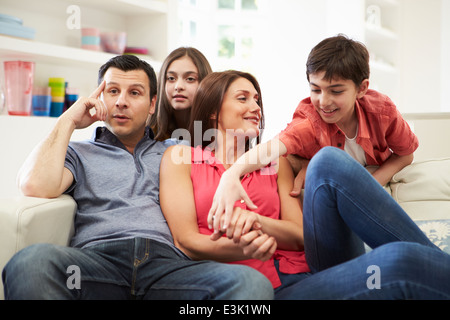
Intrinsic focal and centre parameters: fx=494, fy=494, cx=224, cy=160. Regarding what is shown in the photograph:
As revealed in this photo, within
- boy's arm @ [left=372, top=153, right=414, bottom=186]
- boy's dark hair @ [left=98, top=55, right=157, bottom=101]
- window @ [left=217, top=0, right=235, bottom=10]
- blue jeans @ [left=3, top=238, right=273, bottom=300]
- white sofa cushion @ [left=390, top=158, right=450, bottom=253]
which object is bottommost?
blue jeans @ [left=3, top=238, right=273, bottom=300]

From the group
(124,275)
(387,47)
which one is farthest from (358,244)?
(387,47)

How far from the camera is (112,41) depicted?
2.89 metres

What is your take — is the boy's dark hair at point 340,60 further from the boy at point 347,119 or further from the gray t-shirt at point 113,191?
the gray t-shirt at point 113,191

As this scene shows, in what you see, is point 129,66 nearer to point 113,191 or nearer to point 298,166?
point 113,191

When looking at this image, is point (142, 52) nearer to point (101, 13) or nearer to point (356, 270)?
point (101, 13)

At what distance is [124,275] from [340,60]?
0.96 metres

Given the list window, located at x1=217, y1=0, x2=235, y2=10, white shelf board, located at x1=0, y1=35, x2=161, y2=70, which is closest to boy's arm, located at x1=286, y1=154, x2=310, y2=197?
white shelf board, located at x1=0, y1=35, x2=161, y2=70

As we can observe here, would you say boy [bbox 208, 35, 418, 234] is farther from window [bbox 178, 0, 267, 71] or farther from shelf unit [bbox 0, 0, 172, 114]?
window [bbox 178, 0, 267, 71]

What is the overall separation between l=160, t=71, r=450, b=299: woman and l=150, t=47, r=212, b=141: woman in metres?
0.43

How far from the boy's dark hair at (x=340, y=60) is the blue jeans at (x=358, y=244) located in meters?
0.45

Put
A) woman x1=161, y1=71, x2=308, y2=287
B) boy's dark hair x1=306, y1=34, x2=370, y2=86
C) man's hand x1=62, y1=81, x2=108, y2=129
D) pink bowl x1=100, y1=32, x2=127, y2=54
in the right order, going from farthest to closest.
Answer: pink bowl x1=100, y1=32, x2=127, y2=54 → boy's dark hair x1=306, y1=34, x2=370, y2=86 → man's hand x1=62, y1=81, x2=108, y2=129 → woman x1=161, y1=71, x2=308, y2=287

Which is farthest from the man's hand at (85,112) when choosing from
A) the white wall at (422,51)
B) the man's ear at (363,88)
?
the white wall at (422,51)

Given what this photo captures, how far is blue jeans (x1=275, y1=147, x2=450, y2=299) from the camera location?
104 cm

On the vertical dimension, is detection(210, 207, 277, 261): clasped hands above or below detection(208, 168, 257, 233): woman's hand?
below
